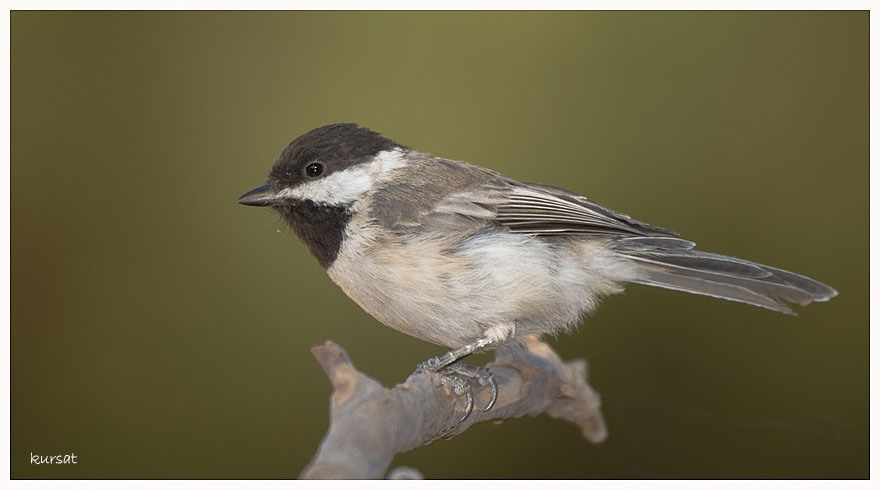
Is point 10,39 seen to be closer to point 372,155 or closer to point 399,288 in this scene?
point 372,155

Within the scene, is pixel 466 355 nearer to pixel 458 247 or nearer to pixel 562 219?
pixel 458 247

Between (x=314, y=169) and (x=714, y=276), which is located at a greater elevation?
(x=314, y=169)

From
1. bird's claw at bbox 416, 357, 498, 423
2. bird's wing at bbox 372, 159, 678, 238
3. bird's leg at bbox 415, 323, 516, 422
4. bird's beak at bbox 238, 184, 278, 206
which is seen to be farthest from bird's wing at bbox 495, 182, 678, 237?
bird's beak at bbox 238, 184, 278, 206

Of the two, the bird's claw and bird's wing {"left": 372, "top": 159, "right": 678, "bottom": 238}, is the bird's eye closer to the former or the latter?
bird's wing {"left": 372, "top": 159, "right": 678, "bottom": 238}

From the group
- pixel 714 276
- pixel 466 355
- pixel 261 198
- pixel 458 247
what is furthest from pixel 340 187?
pixel 714 276

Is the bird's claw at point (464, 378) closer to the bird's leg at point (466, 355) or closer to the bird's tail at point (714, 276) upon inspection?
the bird's leg at point (466, 355)

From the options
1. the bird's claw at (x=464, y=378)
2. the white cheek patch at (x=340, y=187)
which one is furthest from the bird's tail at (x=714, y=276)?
the white cheek patch at (x=340, y=187)
